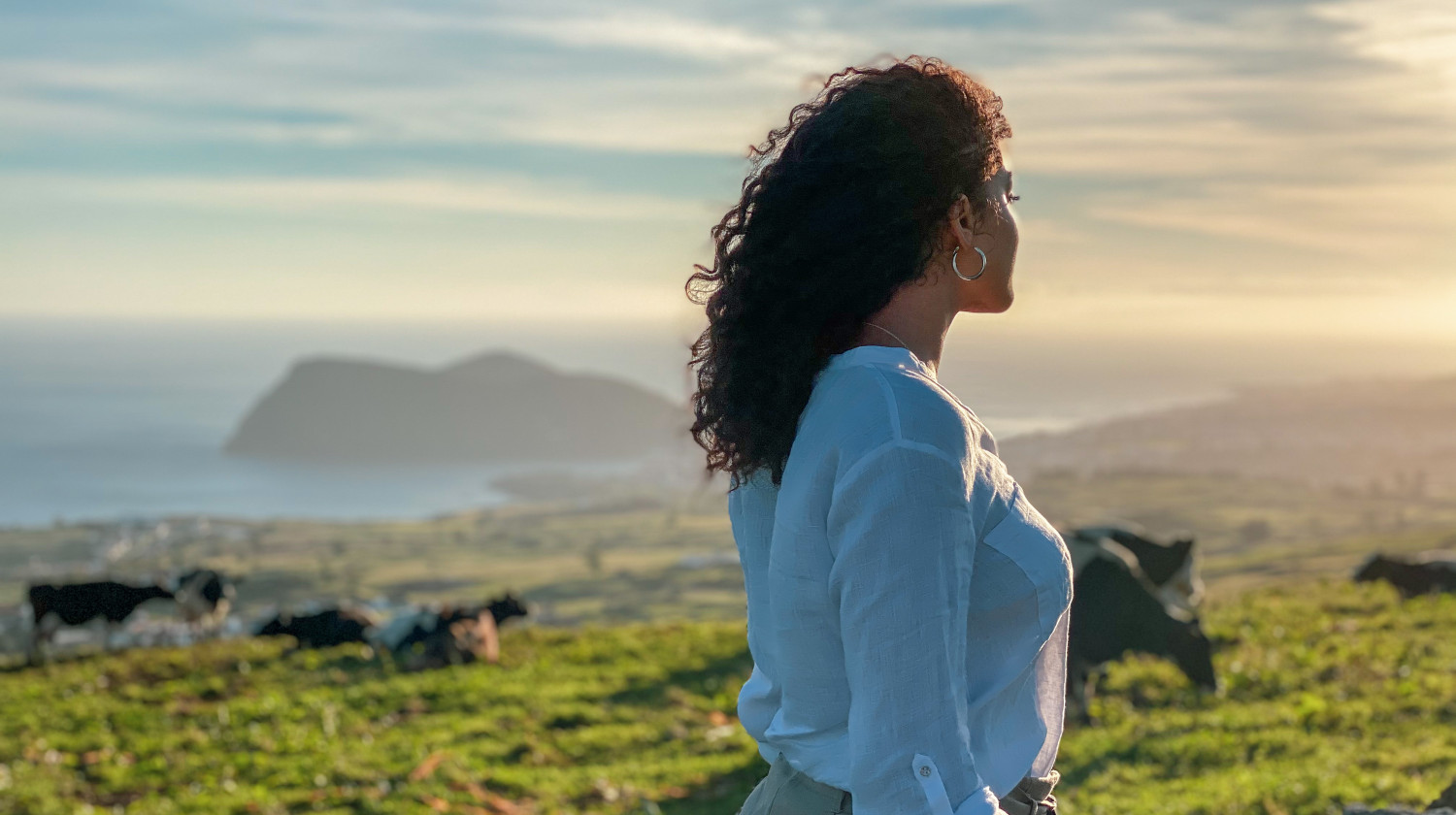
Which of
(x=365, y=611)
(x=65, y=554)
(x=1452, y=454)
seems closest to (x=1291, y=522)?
(x=1452, y=454)

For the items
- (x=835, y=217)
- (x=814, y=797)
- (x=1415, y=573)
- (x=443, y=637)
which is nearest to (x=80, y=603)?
(x=443, y=637)

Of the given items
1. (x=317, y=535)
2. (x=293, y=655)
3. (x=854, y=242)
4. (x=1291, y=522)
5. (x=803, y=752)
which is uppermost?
(x=854, y=242)

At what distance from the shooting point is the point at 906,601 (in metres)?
2.21

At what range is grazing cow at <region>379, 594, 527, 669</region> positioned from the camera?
14.9 m

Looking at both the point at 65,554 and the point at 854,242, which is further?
the point at 65,554

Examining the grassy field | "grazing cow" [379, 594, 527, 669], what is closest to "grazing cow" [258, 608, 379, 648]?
"grazing cow" [379, 594, 527, 669]

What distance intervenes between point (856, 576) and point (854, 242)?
0.75 m

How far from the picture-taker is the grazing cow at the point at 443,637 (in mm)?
14930

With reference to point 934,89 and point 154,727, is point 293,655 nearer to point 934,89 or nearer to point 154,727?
point 154,727

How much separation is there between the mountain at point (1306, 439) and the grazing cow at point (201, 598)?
78.7 m

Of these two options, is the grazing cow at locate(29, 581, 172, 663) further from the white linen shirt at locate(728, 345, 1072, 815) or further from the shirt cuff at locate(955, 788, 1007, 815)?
the shirt cuff at locate(955, 788, 1007, 815)

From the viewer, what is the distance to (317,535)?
477 ft

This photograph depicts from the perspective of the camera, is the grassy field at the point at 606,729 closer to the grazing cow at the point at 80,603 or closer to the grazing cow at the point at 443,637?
the grazing cow at the point at 443,637

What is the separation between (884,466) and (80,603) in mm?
18106
